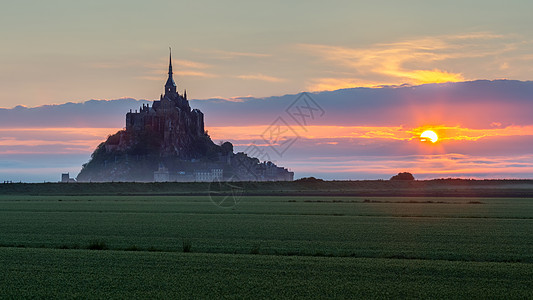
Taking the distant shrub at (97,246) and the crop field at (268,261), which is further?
the distant shrub at (97,246)

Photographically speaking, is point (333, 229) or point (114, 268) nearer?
point (114, 268)

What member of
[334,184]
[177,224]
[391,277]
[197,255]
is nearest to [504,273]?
[391,277]

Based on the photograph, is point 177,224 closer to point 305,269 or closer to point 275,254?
point 275,254

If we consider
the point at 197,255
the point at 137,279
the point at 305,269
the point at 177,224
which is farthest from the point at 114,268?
the point at 177,224

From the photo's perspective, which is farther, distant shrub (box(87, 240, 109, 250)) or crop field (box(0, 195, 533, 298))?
distant shrub (box(87, 240, 109, 250))

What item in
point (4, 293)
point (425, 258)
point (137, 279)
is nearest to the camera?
point (4, 293)

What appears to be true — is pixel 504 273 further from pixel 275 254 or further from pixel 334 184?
pixel 334 184

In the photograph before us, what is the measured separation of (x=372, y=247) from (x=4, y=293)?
1542 cm

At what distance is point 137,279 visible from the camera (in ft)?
62.9

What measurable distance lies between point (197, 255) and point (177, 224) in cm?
1631

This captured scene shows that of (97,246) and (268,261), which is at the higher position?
(97,246)

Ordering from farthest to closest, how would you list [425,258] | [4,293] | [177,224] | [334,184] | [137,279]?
[334,184] < [177,224] < [425,258] < [137,279] < [4,293]

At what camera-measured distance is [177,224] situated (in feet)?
132

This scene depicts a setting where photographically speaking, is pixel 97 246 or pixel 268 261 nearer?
pixel 268 261
